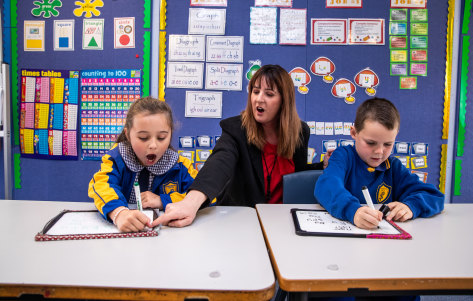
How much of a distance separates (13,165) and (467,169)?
3800 mm

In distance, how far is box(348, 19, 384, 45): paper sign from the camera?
7.95 feet

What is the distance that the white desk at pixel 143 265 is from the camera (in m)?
0.59

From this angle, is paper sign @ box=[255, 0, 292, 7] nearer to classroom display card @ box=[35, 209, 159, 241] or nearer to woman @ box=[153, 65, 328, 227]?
woman @ box=[153, 65, 328, 227]

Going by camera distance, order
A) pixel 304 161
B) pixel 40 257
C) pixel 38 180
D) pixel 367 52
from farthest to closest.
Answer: pixel 38 180 → pixel 367 52 → pixel 304 161 → pixel 40 257

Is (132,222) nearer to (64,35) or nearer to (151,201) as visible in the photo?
(151,201)

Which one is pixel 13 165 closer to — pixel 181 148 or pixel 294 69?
pixel 181 148

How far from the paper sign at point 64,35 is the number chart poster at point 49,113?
206 millimetres

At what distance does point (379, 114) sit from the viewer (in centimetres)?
127

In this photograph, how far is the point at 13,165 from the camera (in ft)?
8.63

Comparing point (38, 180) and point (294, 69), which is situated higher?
point (294, 69)

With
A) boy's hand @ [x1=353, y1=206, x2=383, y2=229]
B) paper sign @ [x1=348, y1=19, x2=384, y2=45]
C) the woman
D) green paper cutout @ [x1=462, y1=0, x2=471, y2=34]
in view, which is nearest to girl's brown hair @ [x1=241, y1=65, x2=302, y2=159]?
the woman

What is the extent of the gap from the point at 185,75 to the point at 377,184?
1.69 meters

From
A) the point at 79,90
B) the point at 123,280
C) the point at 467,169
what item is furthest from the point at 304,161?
the point at 79,90

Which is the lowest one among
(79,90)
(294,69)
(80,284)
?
(80,284)
